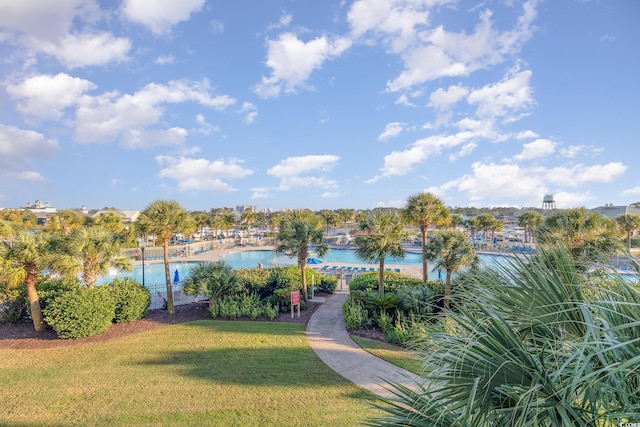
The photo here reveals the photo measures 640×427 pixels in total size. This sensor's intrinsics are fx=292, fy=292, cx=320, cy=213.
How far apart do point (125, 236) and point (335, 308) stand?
31.8 feet

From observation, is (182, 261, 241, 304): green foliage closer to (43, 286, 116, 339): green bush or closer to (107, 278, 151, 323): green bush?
(107, 278, 151, 323): green bush

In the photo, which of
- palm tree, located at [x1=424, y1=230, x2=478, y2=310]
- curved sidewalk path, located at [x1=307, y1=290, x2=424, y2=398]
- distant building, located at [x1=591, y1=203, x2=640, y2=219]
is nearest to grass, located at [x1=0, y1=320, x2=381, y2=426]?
curved sidewalk path, located at [x1=307, y1=290, x2=424, y2=398]

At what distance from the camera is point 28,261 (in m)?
10.1

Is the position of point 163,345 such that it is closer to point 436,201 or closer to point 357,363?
point 357,363

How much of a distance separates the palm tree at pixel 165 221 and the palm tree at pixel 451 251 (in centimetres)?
1058

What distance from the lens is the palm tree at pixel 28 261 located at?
386 inches

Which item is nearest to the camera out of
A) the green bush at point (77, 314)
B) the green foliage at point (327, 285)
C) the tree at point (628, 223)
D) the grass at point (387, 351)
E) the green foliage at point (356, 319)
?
the grass at point (387, 351)

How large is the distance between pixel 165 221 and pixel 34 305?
17.0 feet

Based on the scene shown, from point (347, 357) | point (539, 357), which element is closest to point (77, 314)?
point (347, 357)

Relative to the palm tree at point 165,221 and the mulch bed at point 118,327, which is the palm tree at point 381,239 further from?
the palm tree at point 165,221

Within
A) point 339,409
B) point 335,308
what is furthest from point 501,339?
point 335,308

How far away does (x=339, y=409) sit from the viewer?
6098mm

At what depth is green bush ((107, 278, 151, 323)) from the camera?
1154cm

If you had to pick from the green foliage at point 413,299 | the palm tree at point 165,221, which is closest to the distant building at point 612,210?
the green foliage at point 413,299
